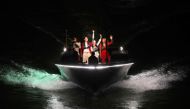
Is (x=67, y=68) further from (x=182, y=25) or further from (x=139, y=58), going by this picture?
(x=182, y=25)

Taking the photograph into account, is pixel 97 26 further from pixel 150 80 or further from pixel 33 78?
pixel 150 80

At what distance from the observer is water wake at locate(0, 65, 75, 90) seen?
2631 centimetres

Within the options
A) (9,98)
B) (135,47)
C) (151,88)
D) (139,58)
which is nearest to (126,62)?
(151,88)

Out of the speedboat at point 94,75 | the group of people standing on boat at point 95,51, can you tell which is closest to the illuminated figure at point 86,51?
the group of people standing on boat at point 95,51

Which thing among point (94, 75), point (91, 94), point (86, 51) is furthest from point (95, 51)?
point (91, 94)

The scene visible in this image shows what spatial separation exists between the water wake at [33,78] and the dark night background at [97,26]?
3122 millimetres

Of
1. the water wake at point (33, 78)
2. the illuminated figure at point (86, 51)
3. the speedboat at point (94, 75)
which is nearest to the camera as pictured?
the speedboat at point (94, 75)

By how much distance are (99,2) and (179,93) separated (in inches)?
991

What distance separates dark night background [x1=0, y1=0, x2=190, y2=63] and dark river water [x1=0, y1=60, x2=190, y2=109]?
419cm

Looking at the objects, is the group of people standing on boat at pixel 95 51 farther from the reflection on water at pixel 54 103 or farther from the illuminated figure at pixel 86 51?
the reflection on water at pixel 54 103

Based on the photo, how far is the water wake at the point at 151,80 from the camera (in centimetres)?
2606

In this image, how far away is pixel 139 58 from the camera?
33.8 meters

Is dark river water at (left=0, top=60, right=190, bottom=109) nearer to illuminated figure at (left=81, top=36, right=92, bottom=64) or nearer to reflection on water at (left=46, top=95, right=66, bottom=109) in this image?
reflection on water at (left=46, top=95, right=66, bottom=109)

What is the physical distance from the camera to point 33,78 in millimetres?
27938
